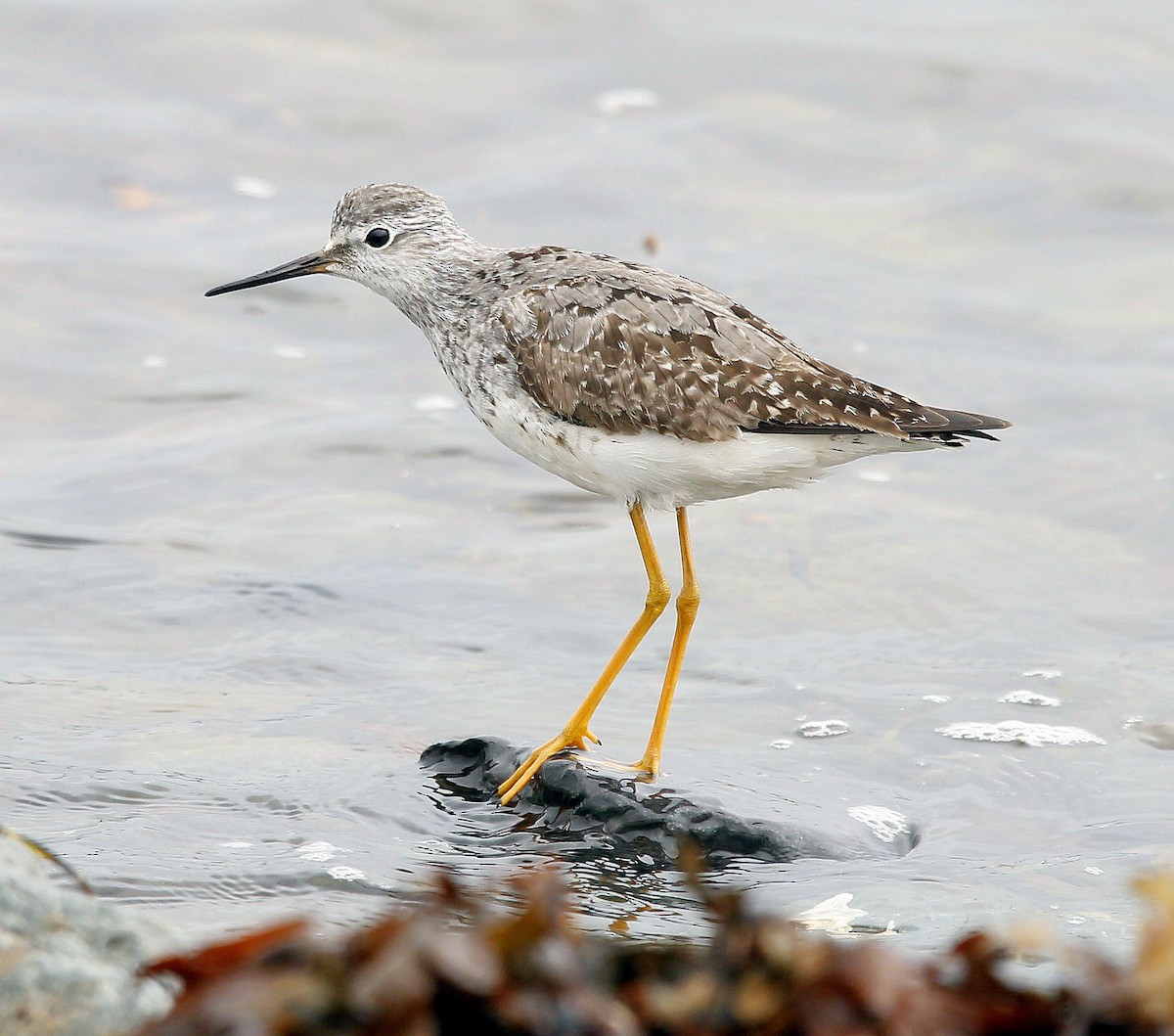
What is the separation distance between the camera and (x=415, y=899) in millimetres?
5621

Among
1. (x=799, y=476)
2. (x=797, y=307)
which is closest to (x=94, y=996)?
(x=799, y=476)

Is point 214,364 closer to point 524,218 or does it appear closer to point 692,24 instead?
point 524,218

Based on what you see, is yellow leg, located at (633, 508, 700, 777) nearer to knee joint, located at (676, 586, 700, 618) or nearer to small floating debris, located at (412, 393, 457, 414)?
knee joint, located at (676, 586, 700, 618)

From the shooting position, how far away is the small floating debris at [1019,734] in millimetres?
7402

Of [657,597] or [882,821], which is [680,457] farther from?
[882,821]

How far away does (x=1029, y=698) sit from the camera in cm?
780

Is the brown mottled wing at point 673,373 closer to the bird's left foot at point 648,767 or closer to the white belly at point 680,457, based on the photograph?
the white belly at point 680,457

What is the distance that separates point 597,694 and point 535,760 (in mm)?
516

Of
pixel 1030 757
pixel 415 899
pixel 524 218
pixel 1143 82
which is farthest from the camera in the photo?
pixel 1143 82

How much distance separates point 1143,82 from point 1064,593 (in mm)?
7515

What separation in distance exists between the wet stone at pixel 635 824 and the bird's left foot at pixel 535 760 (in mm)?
33

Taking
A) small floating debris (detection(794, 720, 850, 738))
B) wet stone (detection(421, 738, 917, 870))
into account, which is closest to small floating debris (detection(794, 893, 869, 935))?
wet stone (detection(421, 738, 917, 870))

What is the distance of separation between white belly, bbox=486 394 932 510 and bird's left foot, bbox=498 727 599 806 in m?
1.03

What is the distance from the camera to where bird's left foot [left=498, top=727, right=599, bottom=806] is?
666 centimetres
